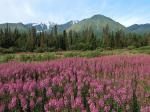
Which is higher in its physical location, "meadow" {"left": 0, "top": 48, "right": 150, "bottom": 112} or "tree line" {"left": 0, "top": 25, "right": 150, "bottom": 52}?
"tree line" {"left": 0, "top": 25, "right": 150, "bottom": 52}

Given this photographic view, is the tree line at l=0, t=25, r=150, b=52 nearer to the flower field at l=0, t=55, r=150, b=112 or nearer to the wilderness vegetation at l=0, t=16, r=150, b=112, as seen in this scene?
the wilderness vegetation at l=0, t=16, r=150, b=112

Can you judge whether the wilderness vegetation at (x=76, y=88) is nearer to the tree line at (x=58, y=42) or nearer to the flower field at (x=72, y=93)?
the flower field at (x=72, y=93)

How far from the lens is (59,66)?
50.5ft

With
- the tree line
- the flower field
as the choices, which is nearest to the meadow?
the flower field

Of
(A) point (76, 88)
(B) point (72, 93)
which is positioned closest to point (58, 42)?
(A) point (76, 88)

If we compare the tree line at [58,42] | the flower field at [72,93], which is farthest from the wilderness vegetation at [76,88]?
the tree line at [58,42]

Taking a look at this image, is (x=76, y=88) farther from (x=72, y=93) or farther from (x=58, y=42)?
(x=58, y=42)

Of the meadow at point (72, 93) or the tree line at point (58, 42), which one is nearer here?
the meadow at point (72, 93)

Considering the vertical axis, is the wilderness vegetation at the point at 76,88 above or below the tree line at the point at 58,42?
below

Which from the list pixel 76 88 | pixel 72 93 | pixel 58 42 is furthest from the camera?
pixel 58 42

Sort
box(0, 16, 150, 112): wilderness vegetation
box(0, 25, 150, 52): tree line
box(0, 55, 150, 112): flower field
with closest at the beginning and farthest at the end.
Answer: box(0, 55, 150, 112): flower field
box(0, 16, 150, 112): wilderness vegetation
box(0, 25, 150, 52): tree line

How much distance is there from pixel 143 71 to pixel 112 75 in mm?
1303

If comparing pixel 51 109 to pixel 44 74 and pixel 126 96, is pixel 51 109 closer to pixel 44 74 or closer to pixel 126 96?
pixel 126 96

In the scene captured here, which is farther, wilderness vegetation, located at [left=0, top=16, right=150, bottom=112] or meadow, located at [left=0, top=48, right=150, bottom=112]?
wilderness vegetation, located at [left=0, top=16, right=150, bottom=112]
